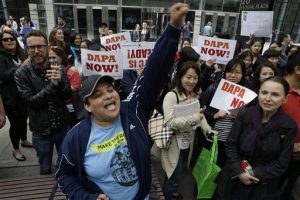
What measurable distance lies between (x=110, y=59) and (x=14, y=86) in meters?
1.37

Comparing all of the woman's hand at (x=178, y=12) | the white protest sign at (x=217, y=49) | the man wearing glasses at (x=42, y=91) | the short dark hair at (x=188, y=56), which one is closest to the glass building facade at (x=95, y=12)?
the white protest sign at (x=217, y=49)

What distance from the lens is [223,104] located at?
307 cm

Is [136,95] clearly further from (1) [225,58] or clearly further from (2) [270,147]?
(1) [225,58]

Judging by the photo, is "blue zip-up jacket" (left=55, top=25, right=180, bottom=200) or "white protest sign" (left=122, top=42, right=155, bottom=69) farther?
"white protest sign" (left=122, top=42, right=155, bottom=69)

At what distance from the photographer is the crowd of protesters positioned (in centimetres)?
157

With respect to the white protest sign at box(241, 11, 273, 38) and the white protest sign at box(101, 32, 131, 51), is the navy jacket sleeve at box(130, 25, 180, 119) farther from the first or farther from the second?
the white protest sign at box(241, 11, 273, 38)

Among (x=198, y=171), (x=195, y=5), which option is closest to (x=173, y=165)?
(x=198, y=171)

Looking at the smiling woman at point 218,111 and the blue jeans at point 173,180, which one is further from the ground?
the smiling woman at point 218,111

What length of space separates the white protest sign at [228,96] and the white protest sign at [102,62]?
1380mm

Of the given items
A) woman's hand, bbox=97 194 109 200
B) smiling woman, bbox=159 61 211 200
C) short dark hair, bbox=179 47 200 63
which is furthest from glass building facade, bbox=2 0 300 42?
woman's hand, bbox=97 194 109 200

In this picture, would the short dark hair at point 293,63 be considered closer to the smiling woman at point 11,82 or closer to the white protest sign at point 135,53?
the white protest sign at point 135,53

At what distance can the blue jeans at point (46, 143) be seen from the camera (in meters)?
2.99

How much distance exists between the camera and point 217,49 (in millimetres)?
4336

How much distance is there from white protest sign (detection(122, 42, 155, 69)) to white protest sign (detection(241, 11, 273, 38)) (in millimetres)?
2966
